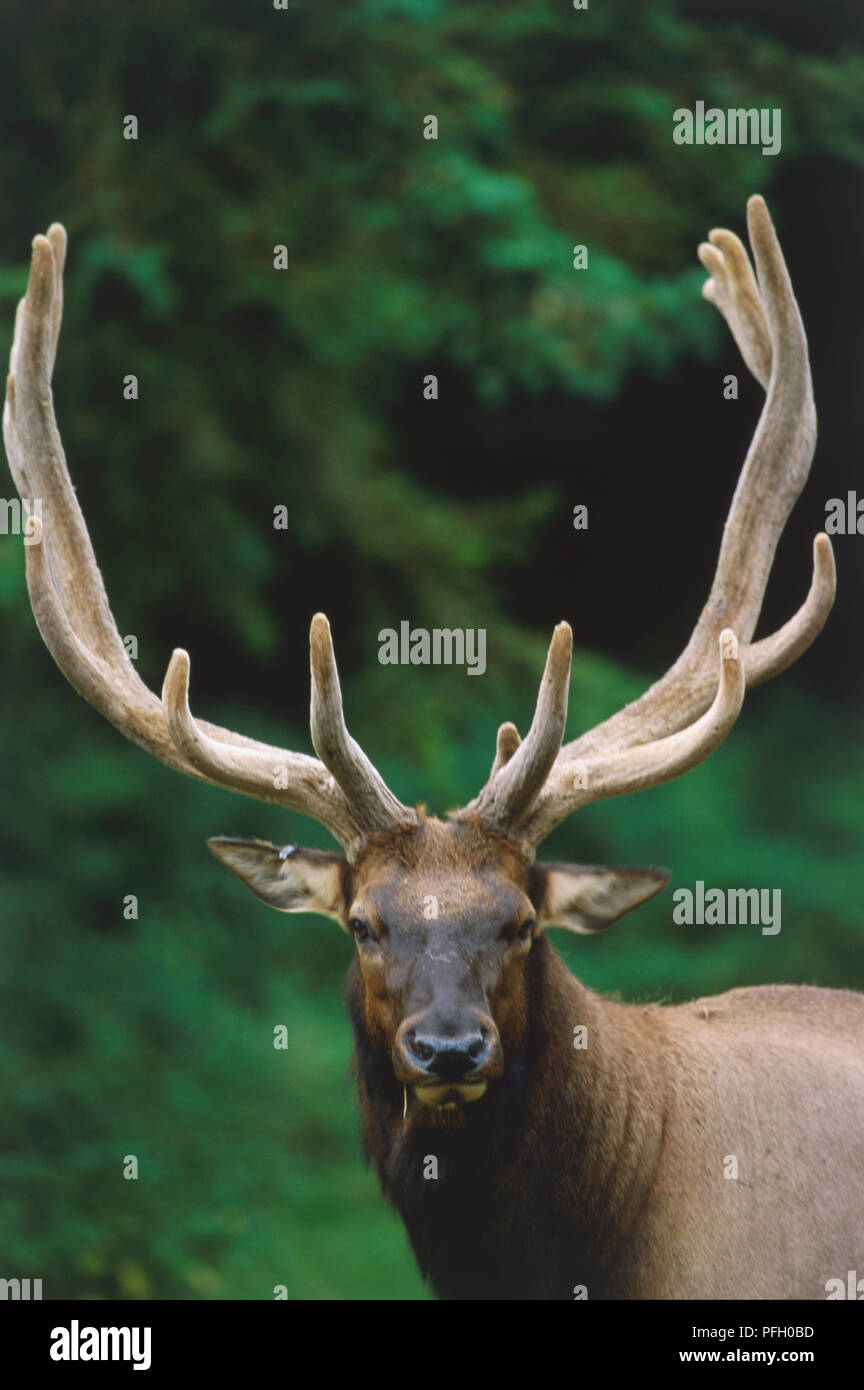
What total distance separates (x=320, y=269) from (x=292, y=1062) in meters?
4.60

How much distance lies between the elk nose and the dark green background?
4.68 m

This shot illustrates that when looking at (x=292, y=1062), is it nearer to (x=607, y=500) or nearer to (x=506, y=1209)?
(x=607, y=500)

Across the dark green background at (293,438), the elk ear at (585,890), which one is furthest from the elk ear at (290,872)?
the dark green background at (293,438)

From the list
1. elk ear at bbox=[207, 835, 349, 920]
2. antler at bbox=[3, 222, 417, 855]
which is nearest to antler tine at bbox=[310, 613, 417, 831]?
antler at bbox=[3, 222, 417, 855]

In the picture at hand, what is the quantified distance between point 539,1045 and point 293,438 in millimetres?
5911

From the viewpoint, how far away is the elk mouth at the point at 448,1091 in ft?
13.6

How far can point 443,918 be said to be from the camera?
14.4 feet

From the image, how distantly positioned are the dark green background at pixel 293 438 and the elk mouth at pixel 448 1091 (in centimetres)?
455

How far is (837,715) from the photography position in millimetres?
12336

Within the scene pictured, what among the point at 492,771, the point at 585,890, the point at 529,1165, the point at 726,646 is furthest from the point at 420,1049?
the point at 726,646

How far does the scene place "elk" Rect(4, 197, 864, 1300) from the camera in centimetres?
442

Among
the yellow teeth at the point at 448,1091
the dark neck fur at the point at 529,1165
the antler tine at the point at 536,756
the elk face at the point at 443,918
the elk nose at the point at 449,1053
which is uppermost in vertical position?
the antler tine at the point at 536,756

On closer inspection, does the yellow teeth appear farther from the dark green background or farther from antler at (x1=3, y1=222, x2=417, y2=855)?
the dark green background

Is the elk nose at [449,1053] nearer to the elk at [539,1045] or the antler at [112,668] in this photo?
the elk at [539,1045]
